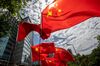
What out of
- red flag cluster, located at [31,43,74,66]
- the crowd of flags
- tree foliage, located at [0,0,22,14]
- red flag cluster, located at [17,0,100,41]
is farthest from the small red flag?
red flag cluster, located at [31,43,74,66]

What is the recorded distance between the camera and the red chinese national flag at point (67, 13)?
891 cm

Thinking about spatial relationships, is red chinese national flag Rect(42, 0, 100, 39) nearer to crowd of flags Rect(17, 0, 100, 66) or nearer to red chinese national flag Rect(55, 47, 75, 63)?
crowd of flags Rect(17, 0, 100, 66)

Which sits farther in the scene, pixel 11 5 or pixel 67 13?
pixel 11 5

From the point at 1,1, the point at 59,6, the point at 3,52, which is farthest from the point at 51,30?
the point at 3,52

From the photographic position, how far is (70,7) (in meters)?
9.70

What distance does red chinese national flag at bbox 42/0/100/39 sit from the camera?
29.2ft

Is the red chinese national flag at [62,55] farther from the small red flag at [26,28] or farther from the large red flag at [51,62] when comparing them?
the small red flag at [26,28]

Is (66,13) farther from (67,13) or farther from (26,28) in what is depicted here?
(26,28)

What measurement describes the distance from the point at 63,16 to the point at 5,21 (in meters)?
5.10

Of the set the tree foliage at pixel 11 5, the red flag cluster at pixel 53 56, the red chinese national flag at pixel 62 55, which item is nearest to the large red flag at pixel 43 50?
the red flag cluster at pixel 53 56

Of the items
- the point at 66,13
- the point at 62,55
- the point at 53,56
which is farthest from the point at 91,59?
the point at 66,13

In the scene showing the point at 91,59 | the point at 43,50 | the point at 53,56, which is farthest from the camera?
the point at 91,59

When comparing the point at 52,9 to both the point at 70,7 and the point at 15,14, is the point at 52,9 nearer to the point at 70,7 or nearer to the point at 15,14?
the point at 70,7

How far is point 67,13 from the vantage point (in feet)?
32.1
